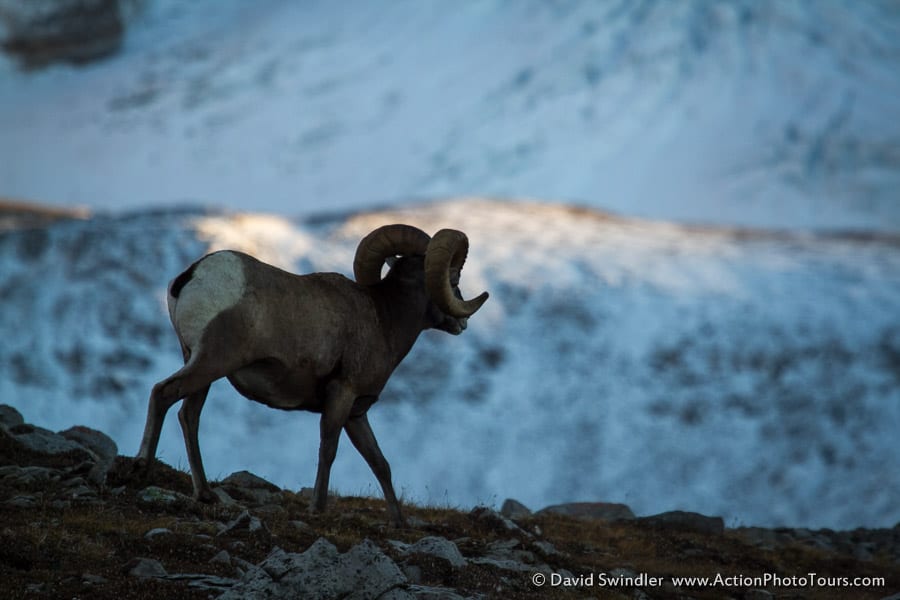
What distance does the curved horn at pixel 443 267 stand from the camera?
45.0 feet

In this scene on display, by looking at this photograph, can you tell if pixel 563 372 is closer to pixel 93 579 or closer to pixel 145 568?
pixel 145 568

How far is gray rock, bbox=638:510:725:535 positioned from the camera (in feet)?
62.6

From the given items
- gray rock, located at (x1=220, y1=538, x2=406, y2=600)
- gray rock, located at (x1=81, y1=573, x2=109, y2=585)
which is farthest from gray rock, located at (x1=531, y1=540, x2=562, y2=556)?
gray rock, located at (x1=81, y1=573, x2=109, y2=585)

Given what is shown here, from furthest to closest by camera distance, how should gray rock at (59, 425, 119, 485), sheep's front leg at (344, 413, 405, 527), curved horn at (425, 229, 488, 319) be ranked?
gray rock at (59, 425, 119, 485) → sheep's front leg at (344, 413, 405, 527) → curved horn at (425, 229, 488, 319)

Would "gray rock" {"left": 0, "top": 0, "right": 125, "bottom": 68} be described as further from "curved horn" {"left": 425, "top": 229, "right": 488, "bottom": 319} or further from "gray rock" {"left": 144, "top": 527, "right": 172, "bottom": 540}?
"gray rock" {"left": 144, "top": 527, "right": 172, "bottom": 540}

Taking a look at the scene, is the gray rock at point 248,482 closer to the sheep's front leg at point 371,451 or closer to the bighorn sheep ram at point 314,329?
the bighorn sheep ram at point 314,329

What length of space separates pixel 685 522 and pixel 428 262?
301 inches

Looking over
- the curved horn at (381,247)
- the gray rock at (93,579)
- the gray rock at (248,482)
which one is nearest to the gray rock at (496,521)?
the gray rock at (248,482)

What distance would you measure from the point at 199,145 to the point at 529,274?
3887 centimetres

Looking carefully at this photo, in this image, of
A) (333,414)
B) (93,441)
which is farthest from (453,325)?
(93,441)

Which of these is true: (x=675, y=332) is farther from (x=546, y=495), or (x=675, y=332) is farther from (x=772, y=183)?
(x=772, y=183)

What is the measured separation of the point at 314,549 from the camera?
1007cm

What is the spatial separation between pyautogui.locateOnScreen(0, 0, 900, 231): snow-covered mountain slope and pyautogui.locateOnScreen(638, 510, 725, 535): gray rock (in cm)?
4814

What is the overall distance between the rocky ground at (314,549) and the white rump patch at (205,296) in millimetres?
1773
